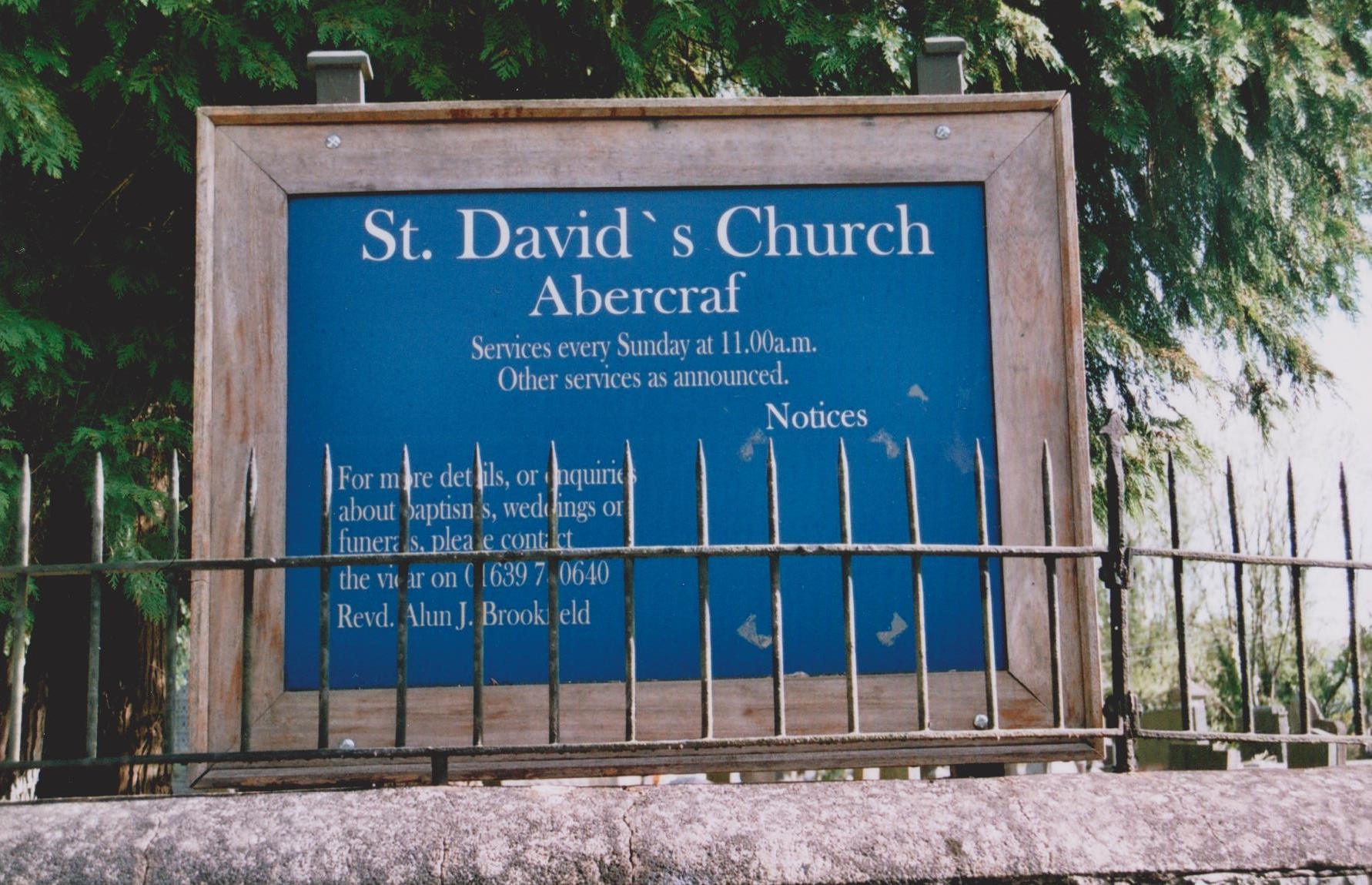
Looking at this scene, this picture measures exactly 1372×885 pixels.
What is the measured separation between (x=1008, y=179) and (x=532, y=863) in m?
2.58

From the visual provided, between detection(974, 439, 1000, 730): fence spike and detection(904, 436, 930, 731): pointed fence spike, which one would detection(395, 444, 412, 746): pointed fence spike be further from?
detection(974, 439, 1000, 730): fence spike

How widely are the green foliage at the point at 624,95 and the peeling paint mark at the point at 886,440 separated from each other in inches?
69.1

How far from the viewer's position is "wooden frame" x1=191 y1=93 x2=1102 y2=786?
136 inches

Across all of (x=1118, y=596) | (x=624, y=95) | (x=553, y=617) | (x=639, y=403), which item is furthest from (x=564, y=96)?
(x=1118, y=596)

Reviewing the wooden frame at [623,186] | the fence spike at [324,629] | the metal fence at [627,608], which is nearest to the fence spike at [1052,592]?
the metal fence at [627,608]

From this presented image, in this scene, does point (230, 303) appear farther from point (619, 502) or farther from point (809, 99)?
point (809, 99)

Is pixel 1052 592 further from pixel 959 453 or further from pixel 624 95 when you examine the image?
pixel 624 95

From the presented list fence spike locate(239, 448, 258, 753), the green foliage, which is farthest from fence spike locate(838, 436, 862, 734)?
the green foliage

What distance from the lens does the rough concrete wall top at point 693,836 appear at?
8.77 ft

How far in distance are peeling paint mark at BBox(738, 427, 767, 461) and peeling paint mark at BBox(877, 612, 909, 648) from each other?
0.67 meters

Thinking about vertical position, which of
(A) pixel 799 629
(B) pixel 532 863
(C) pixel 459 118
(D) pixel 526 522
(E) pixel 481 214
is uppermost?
(C) pixel 459 118

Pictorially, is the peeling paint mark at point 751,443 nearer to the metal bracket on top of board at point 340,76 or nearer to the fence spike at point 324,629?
the fence spike at point 324,629

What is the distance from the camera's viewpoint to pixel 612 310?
3.69 m

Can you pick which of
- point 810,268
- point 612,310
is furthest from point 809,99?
point 612,310
